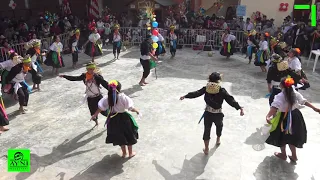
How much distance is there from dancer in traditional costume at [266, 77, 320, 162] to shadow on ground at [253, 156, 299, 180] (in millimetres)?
→ 374

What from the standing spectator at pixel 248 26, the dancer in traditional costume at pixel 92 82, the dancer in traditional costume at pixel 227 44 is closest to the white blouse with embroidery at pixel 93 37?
the dancer in traditional costume at pixel 227 44

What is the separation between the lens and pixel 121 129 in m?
5.43

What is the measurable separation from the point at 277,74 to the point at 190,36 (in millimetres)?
8526

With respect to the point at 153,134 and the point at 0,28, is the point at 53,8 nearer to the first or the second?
the point at 0,28

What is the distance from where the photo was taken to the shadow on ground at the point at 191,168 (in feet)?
17.3

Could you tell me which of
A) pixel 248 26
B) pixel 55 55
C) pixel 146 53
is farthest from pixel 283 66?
pixel 248 26

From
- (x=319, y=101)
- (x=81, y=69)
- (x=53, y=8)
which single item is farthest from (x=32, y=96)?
(x=53, y=8)

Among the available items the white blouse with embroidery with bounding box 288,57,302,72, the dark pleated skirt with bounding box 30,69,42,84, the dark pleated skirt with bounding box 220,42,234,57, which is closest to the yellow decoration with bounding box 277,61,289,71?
the white blouse with embroidery with bounding box 288,57,302,72

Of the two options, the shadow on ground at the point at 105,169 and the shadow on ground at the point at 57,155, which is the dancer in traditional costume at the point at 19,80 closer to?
the shadow on ground at the point at 57,155

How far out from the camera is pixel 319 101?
851 centimetres

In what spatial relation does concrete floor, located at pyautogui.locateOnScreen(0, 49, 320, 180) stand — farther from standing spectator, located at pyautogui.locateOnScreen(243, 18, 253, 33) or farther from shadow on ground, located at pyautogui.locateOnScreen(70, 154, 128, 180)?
standing spectator, located at pyautogui.locateOnScreen(243, 18, 253, 33)

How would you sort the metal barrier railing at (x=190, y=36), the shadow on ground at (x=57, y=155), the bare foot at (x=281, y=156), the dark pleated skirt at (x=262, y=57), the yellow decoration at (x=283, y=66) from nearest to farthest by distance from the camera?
the shadow on ground at (x=57, y=155) < the bare foot at (x=281, y=156) < the yellow decoration at (x=283, y=66) < the dark pleated skirt at (x=262, y=57) < the metal barrier railing at (x=190, y=36)

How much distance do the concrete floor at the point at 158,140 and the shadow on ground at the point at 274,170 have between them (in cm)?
2

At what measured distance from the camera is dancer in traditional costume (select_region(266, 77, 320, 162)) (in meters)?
5.14
